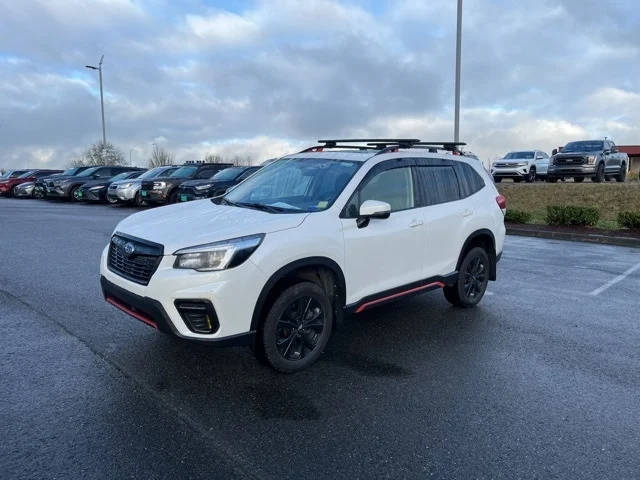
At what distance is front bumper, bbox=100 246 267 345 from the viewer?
12.0 feet

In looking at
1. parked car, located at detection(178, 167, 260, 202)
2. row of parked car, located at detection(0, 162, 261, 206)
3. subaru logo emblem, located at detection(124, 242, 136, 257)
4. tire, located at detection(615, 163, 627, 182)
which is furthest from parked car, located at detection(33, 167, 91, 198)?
tire, located at detection(615, 163, 627, 182)

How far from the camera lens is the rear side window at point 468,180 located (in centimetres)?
593

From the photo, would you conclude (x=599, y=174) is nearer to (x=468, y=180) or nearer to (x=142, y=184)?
(x=468, y=180)

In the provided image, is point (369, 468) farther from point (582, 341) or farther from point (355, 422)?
point (582, 341)

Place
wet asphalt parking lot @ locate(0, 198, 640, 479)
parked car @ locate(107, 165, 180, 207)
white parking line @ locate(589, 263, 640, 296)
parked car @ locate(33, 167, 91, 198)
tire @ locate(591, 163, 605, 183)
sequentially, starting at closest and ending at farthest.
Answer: wet asphalt parking lot @ locate(0, 198, 640, 479)
white parking line @ locate(589, 263, 640, 296)
parked car @ locate(107, 165, 180, 207)
tire @ locate(591, 163, 605, 183)
parked car @ locate(33, 167, 91, 198)

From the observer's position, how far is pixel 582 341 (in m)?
5.05

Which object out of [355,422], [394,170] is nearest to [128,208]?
[394,170]

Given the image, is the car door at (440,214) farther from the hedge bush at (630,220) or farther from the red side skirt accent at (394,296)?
the hedge bush at (630,220)

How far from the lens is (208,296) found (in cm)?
362

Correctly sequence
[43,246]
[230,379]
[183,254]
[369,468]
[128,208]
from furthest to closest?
[128,208] → [43,246] → [230,379] → [183,254] → [369,468]

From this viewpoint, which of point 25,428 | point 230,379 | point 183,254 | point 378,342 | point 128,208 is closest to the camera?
point 25,428

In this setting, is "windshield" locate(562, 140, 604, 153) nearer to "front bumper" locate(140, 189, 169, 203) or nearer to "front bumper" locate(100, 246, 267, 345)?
"front bumper" locate(140, 189, 169, 203)

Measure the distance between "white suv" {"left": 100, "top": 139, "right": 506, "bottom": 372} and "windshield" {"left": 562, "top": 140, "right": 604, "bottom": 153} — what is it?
18.7 metres

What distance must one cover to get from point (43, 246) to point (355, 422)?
28.4 feet
